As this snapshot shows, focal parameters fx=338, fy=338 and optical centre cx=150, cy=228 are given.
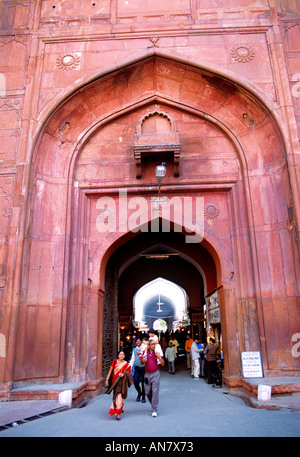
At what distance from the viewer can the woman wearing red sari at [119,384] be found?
4945 millimetres

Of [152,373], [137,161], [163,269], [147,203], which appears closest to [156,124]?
[137,161]

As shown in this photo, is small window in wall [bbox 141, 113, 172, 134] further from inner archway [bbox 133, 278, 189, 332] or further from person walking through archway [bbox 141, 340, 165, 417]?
inner archway [bbox 133, 278, 189, 332]

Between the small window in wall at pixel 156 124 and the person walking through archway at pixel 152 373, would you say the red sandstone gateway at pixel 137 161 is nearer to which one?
the small window in wall at pixel 156 124

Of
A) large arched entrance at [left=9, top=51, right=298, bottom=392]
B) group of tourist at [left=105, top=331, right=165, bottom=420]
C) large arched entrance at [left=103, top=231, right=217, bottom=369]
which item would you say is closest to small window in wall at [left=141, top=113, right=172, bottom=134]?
large arched entrance at [left=9, top=51, right=298, bottom=392]

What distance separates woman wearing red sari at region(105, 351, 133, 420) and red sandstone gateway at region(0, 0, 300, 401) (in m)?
1.65

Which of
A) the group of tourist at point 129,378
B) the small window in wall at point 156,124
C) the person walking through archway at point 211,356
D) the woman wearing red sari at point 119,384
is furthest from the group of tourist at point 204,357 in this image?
the small window in wall at point 156,124

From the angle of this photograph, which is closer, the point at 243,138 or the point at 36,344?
the point at 36,344

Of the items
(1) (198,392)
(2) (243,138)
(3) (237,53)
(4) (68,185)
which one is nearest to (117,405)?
(1) (198,392)

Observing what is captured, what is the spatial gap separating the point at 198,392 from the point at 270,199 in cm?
454

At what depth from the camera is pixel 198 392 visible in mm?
7375

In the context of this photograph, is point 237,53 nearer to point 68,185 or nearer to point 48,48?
point 48,48

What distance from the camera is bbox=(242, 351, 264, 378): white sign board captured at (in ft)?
21.6

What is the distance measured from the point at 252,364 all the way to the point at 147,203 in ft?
13.7

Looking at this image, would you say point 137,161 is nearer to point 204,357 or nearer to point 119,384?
point 119,384
